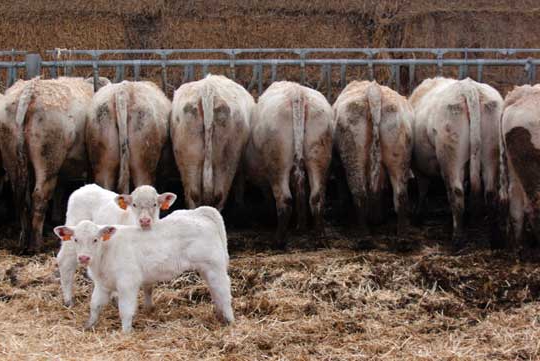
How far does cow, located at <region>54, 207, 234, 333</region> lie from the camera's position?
6559 millimetres

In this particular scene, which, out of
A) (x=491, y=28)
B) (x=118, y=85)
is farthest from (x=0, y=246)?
(x=491, y=28)

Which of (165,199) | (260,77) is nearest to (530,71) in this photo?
(260,77)

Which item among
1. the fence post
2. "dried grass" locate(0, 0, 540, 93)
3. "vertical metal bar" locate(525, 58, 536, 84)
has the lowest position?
"vertical metal bar" locate(525, 58, 536, 84)

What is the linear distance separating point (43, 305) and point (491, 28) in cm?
1530

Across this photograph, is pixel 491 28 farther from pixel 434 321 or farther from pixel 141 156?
pixel 434 321

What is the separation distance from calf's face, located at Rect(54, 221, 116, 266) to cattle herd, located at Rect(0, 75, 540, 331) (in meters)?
2.82

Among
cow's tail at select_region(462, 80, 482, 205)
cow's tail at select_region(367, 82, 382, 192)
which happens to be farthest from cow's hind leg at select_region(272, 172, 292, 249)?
cow's tail at select_region(462, 80, 482, 205)

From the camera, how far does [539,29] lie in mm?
20297

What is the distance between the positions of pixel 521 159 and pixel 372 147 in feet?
6.57

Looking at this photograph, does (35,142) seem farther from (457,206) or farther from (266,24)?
(266,24)

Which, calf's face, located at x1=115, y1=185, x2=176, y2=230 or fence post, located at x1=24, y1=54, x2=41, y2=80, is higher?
fence post, located at x1=24, y1=54, x2=41, y2=80

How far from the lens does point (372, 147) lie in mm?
10328

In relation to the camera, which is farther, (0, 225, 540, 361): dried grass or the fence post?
the fence post

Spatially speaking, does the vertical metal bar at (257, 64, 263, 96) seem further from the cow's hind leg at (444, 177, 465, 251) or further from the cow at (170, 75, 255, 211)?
the cow's hind leg at (444, 177, 465, 251)
